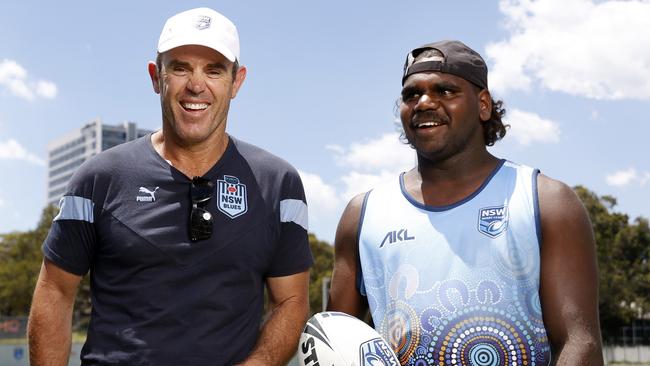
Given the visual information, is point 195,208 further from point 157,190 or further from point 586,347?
point 586,347

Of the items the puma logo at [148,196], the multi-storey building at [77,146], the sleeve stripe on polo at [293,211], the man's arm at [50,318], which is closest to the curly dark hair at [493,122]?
the sleeve stripe on polo at [293,211]

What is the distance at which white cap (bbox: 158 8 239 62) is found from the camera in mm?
3477

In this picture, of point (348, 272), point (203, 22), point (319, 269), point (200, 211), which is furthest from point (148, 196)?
point (319, 269)

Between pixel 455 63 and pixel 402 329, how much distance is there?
1.24m

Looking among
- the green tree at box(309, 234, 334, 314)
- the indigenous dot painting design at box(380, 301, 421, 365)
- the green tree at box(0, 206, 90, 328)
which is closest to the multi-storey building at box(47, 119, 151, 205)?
the green tree at box(0, 206, 90, 328)

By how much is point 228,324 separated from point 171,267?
1.13 feet

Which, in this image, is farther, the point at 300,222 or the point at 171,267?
the point at 300,222

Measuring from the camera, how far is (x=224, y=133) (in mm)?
3748

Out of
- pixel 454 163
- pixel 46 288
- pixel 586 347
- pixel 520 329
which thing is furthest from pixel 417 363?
pixel 46 288

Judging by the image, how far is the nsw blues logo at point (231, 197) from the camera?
3555mm

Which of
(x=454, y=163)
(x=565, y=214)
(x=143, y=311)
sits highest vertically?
(x=454, y=163)

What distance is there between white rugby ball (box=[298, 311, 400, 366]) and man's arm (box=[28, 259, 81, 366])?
1049 millimetres

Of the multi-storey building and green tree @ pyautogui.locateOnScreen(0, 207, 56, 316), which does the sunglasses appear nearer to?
green tree @ pyautogui.locateOnScreen(0, 207, 56, 316)

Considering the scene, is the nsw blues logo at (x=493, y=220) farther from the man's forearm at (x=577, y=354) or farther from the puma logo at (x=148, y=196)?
the puma logo at (x=148, y=196)
